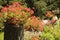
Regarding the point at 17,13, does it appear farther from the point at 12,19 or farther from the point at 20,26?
the point at 20,26

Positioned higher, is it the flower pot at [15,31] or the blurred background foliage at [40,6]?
the flower pot at [15,31]

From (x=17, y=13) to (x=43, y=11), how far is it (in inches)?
247

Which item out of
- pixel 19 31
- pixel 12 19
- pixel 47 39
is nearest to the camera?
pixel 19 31

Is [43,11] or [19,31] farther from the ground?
[19,31]

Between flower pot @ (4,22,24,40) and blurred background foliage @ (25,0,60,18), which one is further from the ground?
flower pot @ (4,22,24,40)

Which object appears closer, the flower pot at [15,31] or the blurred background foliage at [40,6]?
the flower pot at [15,31]

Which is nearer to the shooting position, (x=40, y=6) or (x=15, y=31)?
(x=15, y=31)

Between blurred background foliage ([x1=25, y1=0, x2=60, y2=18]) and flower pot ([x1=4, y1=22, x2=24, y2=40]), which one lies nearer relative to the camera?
flower pot ([x1=4, y1=22, x2=24, y2=40])

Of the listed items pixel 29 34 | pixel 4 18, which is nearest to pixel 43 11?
pixel 29 34

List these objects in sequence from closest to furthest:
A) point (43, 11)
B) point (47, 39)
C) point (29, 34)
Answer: point (47, 39) → point (29, 34) → point (43, 11)

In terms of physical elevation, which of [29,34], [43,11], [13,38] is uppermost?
[13,38]

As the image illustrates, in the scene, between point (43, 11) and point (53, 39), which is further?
point (43, 11)

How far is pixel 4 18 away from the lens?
6.61 meters

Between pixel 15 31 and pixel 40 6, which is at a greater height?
pixel 15 31
